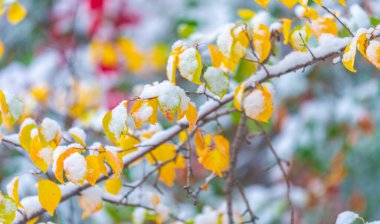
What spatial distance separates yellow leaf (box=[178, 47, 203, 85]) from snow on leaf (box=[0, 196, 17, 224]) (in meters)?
0.36

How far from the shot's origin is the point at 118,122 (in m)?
1.16

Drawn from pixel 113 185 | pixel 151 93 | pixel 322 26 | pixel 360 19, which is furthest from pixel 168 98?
pixel 360 19

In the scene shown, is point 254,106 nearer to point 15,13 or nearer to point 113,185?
point 113,185

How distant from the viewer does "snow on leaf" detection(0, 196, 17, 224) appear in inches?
47.4

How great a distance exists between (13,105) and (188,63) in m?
0.33

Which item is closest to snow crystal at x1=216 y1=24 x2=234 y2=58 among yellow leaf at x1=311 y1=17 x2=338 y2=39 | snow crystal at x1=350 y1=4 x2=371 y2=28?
yellow leaf at x1=311 y1=17 x2=338 y2=39

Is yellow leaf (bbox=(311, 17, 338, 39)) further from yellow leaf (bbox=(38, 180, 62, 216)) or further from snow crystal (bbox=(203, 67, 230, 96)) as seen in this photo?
yellow leaf (bbox=(38, 180, 62, 216))

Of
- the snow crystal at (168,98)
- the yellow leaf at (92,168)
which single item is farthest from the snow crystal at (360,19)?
the yellow leaf at (92,168)

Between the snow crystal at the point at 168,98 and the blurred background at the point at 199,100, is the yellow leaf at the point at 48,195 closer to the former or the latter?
the snow crystal at the point at 168,98

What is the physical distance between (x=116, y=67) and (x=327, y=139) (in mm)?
1255

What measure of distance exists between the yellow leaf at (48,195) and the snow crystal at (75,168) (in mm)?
79

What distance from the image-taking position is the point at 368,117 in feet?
10.4

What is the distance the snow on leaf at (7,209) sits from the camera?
120 cm

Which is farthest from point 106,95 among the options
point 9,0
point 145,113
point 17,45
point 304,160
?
point 145,113
